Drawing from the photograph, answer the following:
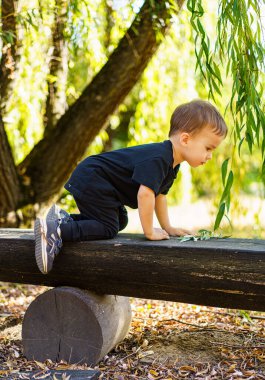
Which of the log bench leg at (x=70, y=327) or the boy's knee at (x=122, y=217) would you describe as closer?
the log bench leg at (x=70, y=327)

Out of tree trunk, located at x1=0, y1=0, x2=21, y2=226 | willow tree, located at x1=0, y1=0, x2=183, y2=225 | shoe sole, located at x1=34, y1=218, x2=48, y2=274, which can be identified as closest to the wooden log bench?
shoe sole, located at x1=34, y1=218, x2=48, y2=274

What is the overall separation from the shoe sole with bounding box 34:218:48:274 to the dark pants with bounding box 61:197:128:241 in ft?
0.37

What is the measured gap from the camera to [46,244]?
112 inches

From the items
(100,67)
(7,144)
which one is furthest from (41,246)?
(100,67)

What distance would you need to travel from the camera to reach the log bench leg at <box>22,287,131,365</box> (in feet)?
9.50

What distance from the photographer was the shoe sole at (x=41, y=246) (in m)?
2.84

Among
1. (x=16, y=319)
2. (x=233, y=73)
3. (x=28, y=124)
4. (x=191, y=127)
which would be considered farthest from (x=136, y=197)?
(x=28, y=124)

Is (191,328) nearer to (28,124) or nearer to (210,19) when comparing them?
(28,124)

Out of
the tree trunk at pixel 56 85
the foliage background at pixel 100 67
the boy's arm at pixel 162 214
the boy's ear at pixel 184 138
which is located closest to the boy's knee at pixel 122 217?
the boy's arm at pixel 162 214

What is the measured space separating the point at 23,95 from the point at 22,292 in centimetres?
187

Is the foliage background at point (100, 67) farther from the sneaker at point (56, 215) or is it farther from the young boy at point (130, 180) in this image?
the sneaker at point (56, 215)

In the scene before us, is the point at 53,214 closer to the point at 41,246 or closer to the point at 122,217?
the point at 41,246

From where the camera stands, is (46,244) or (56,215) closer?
(46,244)

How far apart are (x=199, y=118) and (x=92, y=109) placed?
2067mm
